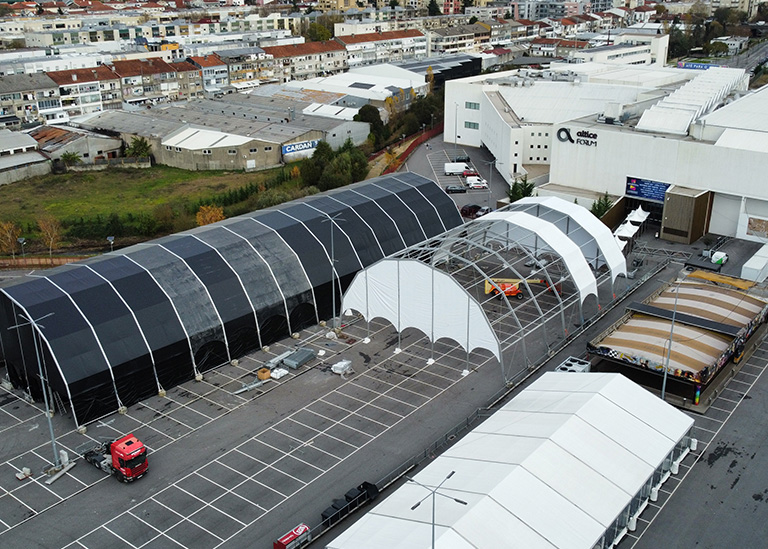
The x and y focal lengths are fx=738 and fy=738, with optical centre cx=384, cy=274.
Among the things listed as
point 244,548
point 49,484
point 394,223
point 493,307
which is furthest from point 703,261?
point 49,484

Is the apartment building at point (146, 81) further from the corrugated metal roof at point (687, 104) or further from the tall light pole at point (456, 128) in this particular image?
the corrugated metal roof at point (687, 104)

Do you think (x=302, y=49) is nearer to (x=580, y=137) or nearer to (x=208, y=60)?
(x=208, y=60)

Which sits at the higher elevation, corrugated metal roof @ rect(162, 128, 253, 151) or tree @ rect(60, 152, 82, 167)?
corrugated metal roof @ rect(162, 128, 253, 151)

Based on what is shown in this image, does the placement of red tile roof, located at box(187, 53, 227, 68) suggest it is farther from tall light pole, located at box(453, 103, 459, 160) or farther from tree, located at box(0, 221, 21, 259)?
tree, located at box(0, 221, 21, 259)

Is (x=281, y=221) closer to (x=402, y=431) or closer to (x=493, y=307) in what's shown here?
(x=493, y=307)

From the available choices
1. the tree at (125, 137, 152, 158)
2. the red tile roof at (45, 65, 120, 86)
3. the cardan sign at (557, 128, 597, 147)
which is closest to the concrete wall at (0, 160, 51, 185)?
the tree at (125, 137, 152, 158)

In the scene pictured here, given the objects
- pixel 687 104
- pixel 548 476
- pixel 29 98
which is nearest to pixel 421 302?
pixel 548 476

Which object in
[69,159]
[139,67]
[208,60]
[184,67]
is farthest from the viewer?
[208,60]
